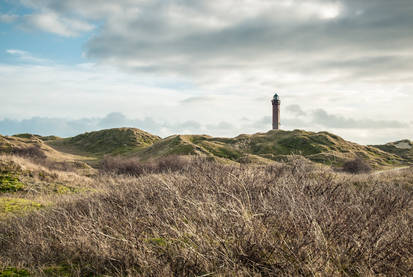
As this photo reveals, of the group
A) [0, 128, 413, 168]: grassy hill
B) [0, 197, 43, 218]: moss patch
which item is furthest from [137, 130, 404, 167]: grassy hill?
[0, 197, 43, 218]: moss patch

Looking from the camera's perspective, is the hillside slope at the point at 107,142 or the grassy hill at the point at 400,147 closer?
the hillside slope at the point at 107,142

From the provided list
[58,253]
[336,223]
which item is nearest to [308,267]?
[336,223]

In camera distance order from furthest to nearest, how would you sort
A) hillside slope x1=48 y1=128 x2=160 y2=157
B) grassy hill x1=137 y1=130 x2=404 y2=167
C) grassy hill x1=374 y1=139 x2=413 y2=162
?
grassy hill x1=374 y1=139 x2=413 y2=162 → hillside slope x1=48 y1=128 x2=160 y2=157 → grassy hill x1=137 y1=130 x2=404 y2=167

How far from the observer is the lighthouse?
2987 inches

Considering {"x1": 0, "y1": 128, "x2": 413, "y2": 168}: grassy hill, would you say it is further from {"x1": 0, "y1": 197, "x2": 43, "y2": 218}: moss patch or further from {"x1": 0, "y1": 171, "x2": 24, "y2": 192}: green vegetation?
{"x1": 0, "y1": 197, "x2": 43, "y2": 218}: moss patch

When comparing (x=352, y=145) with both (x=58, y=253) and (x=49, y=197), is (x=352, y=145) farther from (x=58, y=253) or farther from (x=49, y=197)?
(x=58, y=253)

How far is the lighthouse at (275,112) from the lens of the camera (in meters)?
75.9

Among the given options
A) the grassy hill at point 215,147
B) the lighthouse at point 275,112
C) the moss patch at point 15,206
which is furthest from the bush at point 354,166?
the lighthouse at point 275,112

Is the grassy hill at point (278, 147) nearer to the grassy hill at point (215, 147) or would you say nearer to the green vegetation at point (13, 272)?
the grassy hill at point (215, 147)

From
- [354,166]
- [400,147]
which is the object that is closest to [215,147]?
[354,166]

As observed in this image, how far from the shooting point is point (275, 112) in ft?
252

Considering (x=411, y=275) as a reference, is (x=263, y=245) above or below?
above

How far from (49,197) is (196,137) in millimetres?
47243

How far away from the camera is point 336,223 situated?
4.50m
